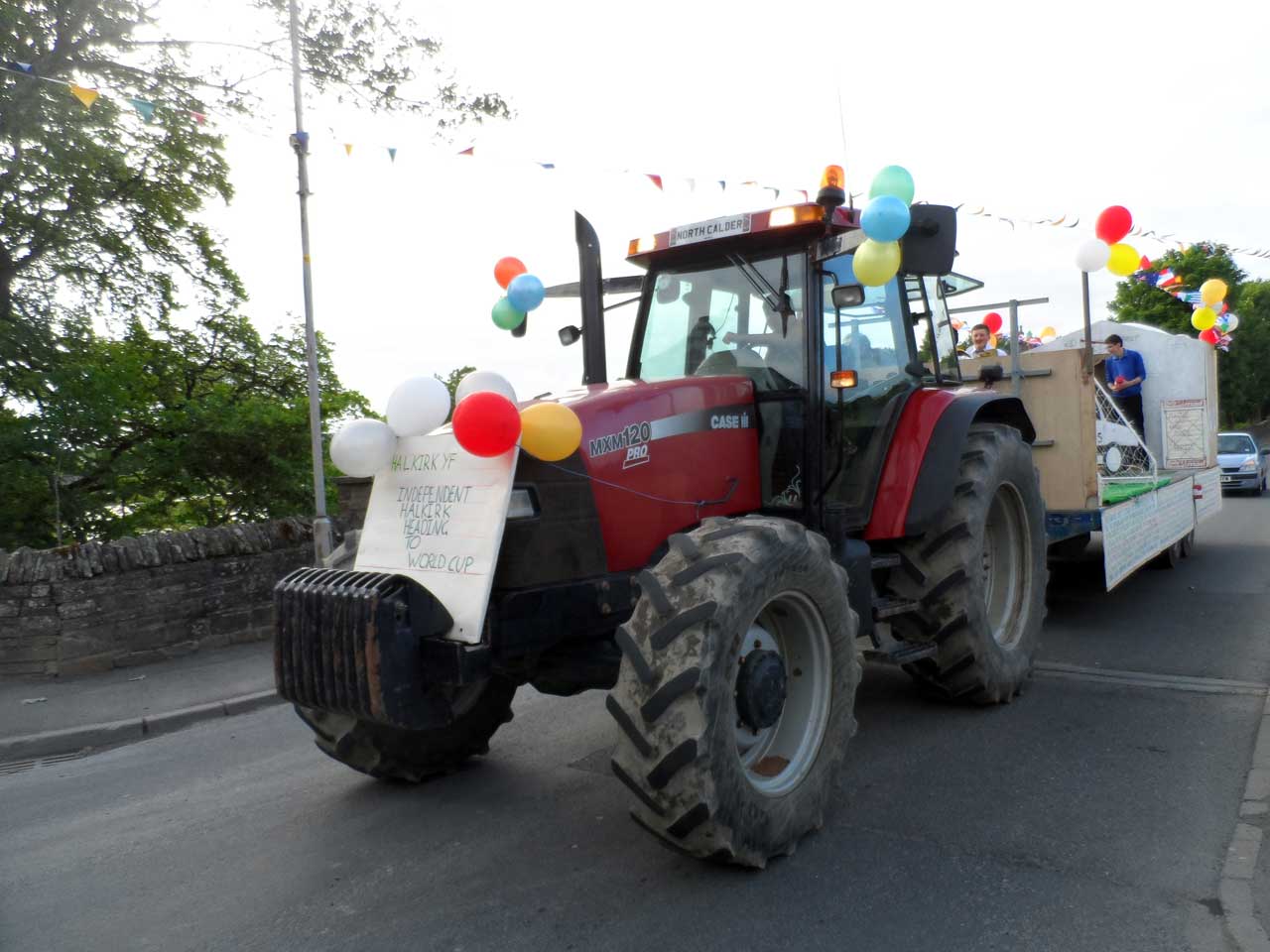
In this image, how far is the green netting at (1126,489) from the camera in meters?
7.28

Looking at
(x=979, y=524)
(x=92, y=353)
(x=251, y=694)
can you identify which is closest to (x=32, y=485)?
(x=92, y=353)

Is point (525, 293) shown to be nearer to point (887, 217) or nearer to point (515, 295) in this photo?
point (515, 295)

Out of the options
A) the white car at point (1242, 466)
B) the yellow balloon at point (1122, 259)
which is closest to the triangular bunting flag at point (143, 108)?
the yellow balloon at point (1122, 259)

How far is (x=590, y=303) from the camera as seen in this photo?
4.61 meters

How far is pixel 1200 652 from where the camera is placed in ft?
21.0

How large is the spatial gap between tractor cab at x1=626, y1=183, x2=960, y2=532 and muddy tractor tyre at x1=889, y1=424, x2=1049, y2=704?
1.67 ft

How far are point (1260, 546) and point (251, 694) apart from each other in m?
11.6

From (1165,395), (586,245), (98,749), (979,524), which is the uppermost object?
(586,245)

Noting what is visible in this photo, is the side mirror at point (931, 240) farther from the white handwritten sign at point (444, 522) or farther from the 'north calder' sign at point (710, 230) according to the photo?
the white handwritten sign at point (444, 522)

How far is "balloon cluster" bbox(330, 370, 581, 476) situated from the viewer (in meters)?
3.26

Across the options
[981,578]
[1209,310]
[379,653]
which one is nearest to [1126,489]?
[981,578]

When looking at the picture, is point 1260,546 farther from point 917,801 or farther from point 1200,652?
point 917,801

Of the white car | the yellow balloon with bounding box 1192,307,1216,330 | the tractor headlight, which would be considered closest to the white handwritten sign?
the tractor headlight

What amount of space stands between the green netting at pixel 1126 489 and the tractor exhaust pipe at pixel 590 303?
444 centimetres
